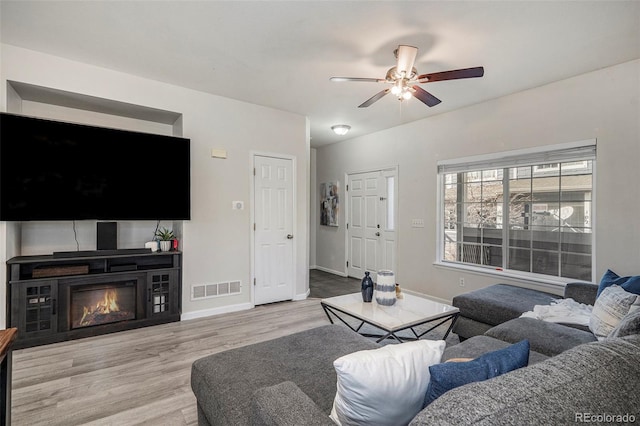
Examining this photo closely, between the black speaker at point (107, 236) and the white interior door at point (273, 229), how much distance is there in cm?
167

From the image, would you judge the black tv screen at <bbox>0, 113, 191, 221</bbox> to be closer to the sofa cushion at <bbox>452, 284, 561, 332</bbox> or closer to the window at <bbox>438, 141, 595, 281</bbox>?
the sofa cushion at <bbox>452, 284, 561, 332</bbox>

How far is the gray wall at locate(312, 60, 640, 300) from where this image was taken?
Answer: 2943 mm

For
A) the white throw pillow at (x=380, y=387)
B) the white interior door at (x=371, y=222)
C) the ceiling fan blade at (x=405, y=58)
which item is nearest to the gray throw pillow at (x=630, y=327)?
the white throw pillow at (x=380, y=387)

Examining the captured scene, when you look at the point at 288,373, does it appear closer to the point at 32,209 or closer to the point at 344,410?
the point at 344,410

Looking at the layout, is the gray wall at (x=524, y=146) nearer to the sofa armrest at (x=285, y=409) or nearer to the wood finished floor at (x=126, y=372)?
the wood finished floor at (x=126, y=372)

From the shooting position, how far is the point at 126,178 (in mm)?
3383

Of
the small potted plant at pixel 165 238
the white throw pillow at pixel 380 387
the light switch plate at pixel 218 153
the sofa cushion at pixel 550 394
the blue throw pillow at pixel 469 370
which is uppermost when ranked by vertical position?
the light switch plate at pixel 218 153

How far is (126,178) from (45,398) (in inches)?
82.6

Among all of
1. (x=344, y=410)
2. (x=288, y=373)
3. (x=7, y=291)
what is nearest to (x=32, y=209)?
(x=7, y=291)

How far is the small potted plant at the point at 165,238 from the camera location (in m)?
3.78

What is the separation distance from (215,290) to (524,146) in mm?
4235

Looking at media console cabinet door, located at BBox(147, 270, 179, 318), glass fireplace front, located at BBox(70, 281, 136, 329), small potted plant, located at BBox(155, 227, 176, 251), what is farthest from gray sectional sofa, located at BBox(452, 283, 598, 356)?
glass fireplace front, located at BBox(70, 281, 136, 329)

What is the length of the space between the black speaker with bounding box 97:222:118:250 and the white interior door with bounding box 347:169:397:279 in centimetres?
403

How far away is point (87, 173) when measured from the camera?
318 cm
